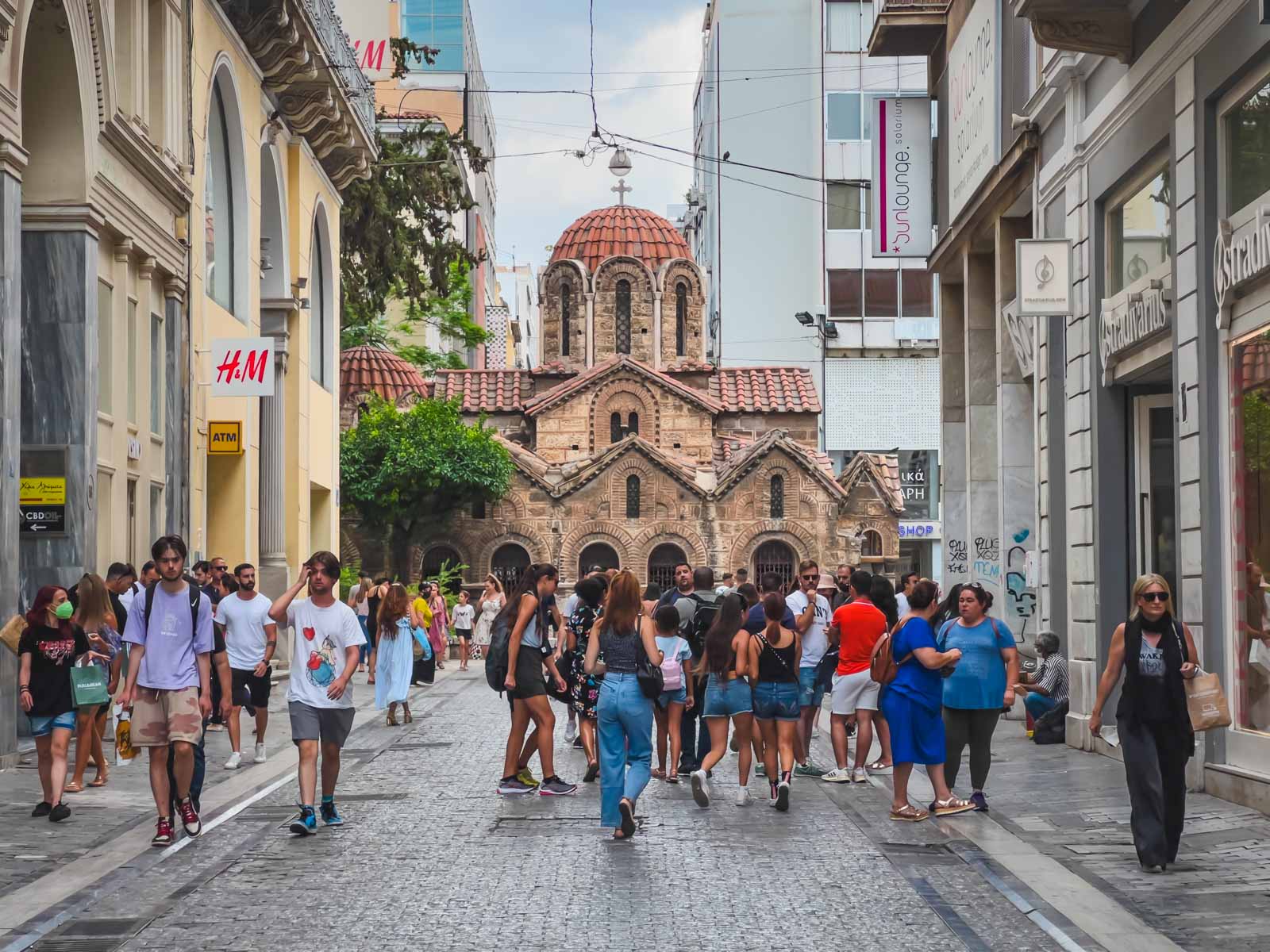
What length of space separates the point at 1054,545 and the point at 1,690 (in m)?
10.8

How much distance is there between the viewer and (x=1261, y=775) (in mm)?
12281

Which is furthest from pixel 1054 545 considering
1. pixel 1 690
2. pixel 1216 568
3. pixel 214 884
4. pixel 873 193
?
pixel 214 884

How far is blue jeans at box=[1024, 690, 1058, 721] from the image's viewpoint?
61.8 ft

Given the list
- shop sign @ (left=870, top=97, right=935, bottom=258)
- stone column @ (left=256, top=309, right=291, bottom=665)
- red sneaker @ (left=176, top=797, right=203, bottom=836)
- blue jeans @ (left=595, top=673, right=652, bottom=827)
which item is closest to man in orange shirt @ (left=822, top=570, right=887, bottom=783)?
blue jeans @ (left=595, top=673, right=652, bottom=827)

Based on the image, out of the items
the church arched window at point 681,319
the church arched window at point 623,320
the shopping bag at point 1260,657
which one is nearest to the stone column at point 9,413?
the shopping bag at point 1260,657

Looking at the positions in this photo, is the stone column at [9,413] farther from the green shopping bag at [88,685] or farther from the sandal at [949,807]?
the sandal at [949,807]

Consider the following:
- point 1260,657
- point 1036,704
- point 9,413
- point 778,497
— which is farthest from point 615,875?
point 778,497

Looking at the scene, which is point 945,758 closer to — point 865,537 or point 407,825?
point 407,825

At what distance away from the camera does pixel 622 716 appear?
36.9 feet

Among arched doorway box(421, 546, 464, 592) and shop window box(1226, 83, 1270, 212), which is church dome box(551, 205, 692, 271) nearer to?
arched doorway box(421, 546, 464, 592)

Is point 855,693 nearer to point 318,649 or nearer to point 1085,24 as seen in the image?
point 318,649

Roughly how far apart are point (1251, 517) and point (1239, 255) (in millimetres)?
1878

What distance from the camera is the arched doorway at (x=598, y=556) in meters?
62.1

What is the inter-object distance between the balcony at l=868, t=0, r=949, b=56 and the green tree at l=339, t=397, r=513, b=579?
105 feet
